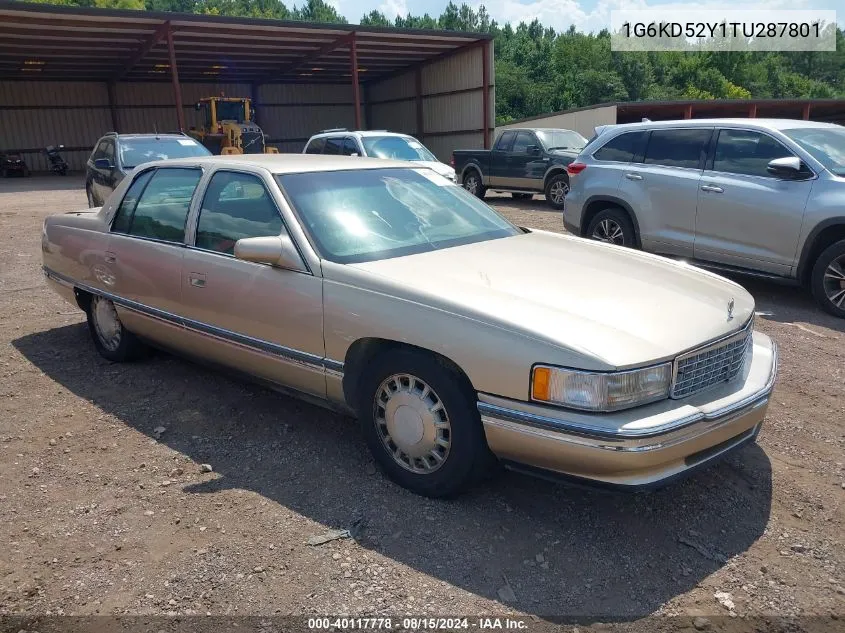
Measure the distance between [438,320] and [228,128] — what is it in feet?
73.8

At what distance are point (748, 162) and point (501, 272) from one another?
182 inches

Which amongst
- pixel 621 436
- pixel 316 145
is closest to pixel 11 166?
pixel 316 145

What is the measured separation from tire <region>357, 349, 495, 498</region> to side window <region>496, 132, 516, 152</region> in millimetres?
13910

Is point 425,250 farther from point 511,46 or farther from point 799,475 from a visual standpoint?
point 511,46

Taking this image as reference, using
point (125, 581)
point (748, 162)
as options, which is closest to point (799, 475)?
point (125, 581)

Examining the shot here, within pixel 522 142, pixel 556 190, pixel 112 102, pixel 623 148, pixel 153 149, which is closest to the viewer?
pixel 623 148

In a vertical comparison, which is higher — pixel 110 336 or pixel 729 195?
pixel 729 195

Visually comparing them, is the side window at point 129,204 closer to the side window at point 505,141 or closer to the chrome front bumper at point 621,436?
the chrome front bumper at point 621,436

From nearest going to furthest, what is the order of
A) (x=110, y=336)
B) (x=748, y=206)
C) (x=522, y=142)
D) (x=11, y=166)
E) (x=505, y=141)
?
(x=110, y=336)
(x=748, y=206)
(x=522, y=142)
(x=505, y=141)
(x=11, y=166)

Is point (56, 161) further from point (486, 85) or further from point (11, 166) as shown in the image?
point (486, 85)

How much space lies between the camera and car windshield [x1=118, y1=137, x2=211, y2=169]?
11320mm

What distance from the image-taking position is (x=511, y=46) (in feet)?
219

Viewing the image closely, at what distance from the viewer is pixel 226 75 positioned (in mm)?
33375

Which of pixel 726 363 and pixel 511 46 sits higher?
pixel 511 46
